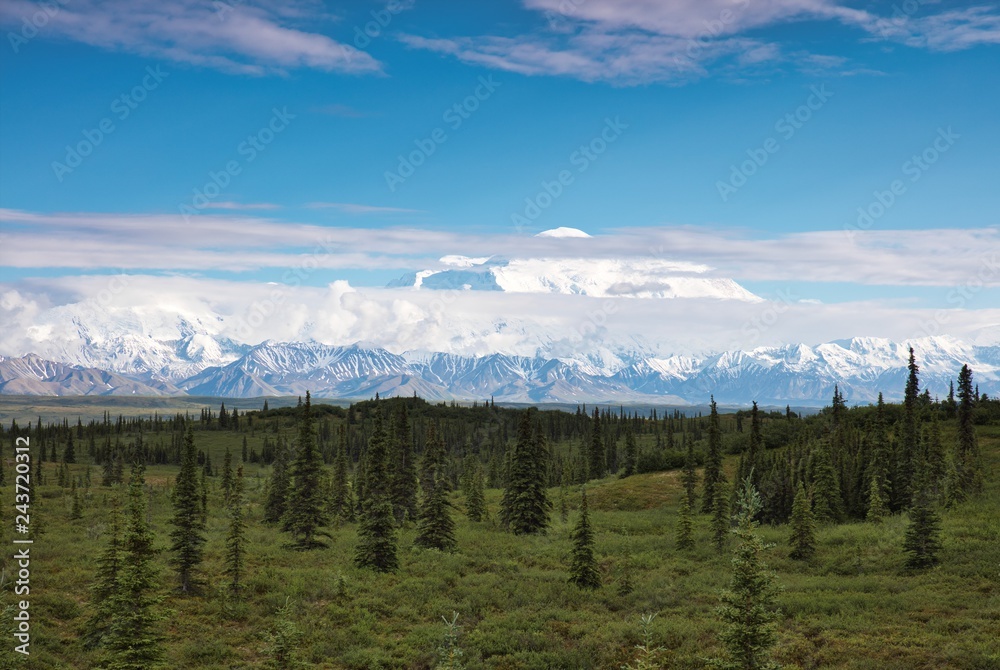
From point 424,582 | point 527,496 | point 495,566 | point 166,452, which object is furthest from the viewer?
point 166,452

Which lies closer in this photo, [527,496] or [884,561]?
[884,561]

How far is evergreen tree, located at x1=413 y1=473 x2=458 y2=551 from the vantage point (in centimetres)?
5250

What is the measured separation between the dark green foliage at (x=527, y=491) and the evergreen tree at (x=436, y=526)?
12660 mm

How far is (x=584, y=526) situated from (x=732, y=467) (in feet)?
213

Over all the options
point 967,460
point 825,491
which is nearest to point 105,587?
point 825,491

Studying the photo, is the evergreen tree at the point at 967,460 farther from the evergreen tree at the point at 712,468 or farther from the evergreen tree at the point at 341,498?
the evergreen tree at the point at 341,498

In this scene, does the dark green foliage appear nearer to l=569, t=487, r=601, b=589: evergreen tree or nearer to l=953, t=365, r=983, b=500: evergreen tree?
l=569, t=487, r=601, b=589: evergreen tree

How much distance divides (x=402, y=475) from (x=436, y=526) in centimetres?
2006

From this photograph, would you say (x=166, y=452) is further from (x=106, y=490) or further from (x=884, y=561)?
(x=884, y=561)

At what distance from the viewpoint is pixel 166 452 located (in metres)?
196

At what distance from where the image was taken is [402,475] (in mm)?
72062

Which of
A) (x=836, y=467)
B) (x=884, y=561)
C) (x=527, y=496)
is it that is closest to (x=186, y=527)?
(x=527, y=496)

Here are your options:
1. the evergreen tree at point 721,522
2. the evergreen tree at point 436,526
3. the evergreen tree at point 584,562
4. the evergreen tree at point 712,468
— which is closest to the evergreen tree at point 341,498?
the evergreen tree at point 436,526

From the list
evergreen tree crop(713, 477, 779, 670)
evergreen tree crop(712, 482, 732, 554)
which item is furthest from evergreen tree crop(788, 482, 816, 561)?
evergreen tree crop(713, 477, 779, 670)
